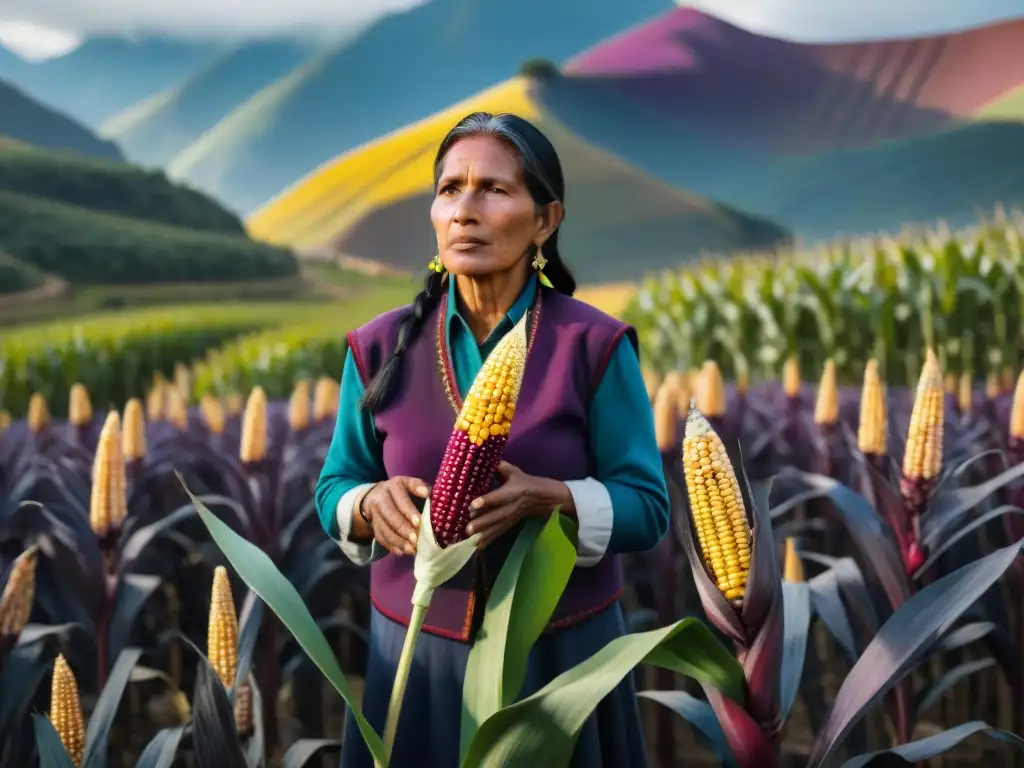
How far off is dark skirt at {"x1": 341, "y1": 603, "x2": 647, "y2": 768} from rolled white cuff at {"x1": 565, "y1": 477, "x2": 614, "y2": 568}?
170 mm

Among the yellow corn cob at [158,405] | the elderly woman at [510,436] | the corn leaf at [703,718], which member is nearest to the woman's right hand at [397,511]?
the elderly woman at [510,436]

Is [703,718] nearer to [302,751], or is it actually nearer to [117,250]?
[302,751]

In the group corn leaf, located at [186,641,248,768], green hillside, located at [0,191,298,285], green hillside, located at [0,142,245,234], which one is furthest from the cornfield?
green hillside, located at [0,142,245,234]

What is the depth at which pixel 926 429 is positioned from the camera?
75.2 inches

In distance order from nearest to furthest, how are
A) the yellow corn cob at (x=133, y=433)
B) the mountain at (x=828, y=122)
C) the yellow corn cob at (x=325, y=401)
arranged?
the yellow corn cob at (x=133, y=433)
the yellow corn cob at (x=325, y=401)
the mountain at (x=828, y=122)

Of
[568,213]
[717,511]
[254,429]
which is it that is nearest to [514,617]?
[717,511]

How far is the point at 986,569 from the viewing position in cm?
131

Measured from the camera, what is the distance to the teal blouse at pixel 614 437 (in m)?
1.40

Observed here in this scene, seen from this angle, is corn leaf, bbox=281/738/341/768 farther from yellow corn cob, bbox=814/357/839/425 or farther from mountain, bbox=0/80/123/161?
mountain, bbox=0/80/123/161

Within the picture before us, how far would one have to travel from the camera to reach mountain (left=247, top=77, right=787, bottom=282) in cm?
3338

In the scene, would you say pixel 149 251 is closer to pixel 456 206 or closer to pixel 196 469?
pixel 196 469

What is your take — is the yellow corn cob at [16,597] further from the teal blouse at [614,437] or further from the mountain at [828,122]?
the mountain at [828,122]

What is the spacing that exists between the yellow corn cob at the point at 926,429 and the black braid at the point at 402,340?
3.11 feet

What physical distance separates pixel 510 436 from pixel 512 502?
15 cm
